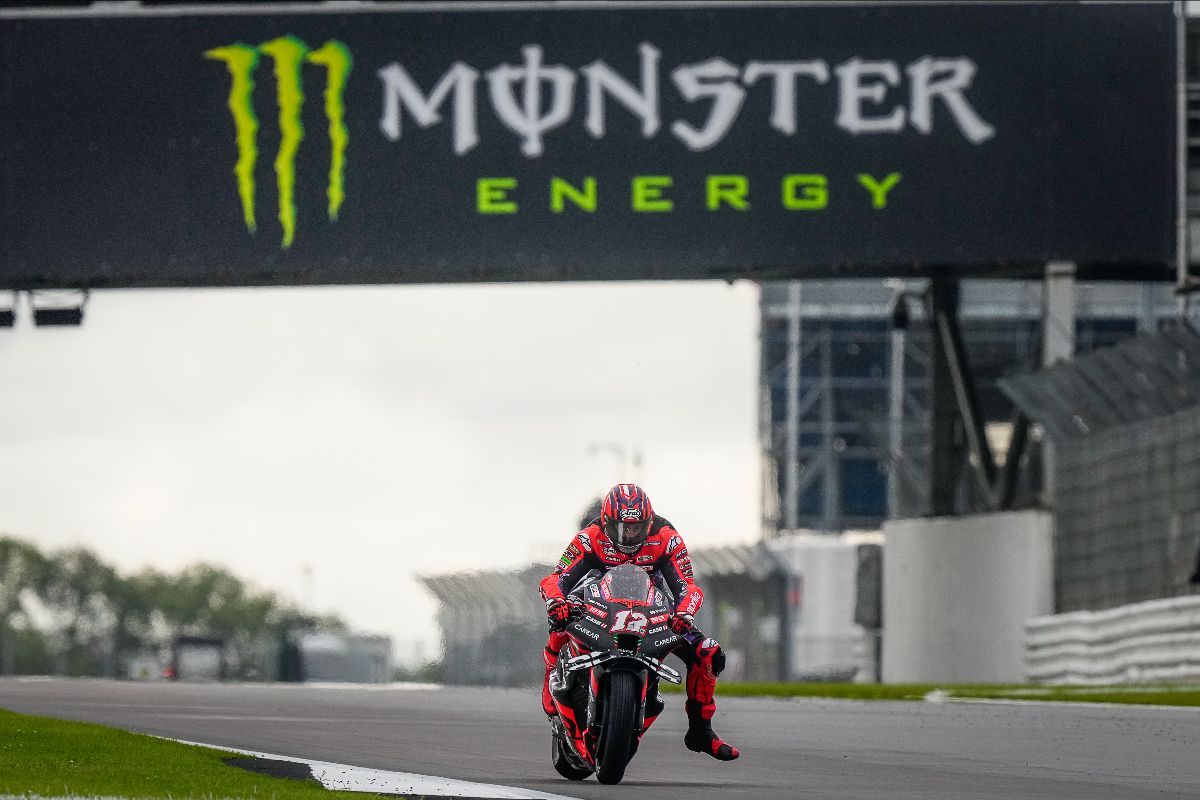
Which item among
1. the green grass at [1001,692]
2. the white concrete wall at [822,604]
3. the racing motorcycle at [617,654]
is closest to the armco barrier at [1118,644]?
the green grass at [1001,692]

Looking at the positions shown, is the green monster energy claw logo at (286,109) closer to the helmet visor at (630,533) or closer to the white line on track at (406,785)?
the white line on track at (406,785)

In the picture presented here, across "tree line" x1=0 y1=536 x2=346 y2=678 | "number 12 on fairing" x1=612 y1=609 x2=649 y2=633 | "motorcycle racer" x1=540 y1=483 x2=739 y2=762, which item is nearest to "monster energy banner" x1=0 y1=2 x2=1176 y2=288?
"motorcycle racer" x1=540 y1=483 x2=739 y2=762

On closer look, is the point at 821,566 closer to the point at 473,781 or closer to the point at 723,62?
the point at 723,62

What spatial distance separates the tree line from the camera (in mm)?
160625

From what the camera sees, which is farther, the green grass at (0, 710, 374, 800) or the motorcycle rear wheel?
the motorcycle rear wheel

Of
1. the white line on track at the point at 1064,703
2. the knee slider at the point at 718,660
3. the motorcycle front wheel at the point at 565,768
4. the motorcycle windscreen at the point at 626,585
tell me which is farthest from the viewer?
the white line on track at the point at 1064,703

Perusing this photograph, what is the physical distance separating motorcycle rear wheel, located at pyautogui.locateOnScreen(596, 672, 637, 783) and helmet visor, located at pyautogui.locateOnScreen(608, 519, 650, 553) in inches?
27.9

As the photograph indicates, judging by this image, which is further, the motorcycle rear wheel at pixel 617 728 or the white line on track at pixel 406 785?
the motorcycle rear wheel at pixel 617 728

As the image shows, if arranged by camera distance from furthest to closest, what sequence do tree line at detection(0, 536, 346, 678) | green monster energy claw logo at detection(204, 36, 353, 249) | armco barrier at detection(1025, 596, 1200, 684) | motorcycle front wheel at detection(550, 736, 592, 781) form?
tree line at detection(0, 536, 346, 678) < green monster energy claw logo at detection(204, 36, 353, 249) < armco barrier at detection(1025, 596, 1200, 684) < motorcycle front wheel at detection(550, 736, 592, 781)

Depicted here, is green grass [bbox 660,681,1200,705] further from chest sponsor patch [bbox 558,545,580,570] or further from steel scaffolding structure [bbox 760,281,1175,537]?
steel scaffolding structure [bbox 760,281,1175,537]

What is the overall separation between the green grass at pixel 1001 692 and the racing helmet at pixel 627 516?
12931 mm

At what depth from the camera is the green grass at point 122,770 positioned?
32.6 feet

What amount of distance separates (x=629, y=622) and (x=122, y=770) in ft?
8.09

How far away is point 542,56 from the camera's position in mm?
32438
